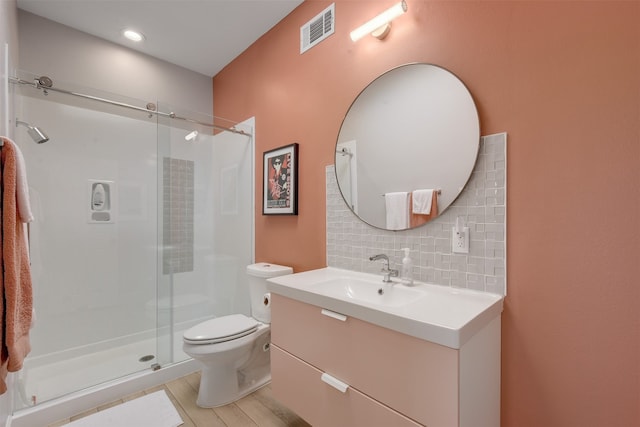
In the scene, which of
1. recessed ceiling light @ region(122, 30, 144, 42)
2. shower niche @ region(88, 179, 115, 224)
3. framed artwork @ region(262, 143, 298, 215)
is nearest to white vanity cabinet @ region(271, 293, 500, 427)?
framed artwork @ region(262, 143, 298, 215)

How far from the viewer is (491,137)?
120cm

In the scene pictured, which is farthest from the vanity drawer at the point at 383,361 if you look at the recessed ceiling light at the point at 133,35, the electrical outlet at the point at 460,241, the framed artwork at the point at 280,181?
the recessed ceiling light at the point at 133,35

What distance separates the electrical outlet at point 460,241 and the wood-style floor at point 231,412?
127 cm

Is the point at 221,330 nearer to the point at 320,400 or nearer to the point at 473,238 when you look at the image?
the point at 320,400

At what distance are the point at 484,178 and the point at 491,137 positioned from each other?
172mm

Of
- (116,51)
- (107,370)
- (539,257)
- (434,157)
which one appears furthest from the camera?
(116,51)

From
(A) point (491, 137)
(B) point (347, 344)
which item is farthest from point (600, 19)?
(B) point (347, 344)

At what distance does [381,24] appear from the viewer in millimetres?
1439

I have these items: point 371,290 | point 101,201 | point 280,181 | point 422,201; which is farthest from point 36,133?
point 422,201

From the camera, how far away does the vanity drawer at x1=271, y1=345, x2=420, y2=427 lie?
1.04m

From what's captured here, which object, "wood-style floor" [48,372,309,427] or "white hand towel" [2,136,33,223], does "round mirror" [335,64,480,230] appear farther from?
"white hand towel" [2,136,33,223]

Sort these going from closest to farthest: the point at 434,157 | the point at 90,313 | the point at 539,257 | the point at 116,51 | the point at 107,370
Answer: the point at 539,257
the point at 434,157
the point at 107,370
the point at 90,313
the point at 116,51

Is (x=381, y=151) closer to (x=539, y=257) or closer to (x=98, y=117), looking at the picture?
(x=539, y=257)

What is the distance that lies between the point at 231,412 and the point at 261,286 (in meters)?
0.77
